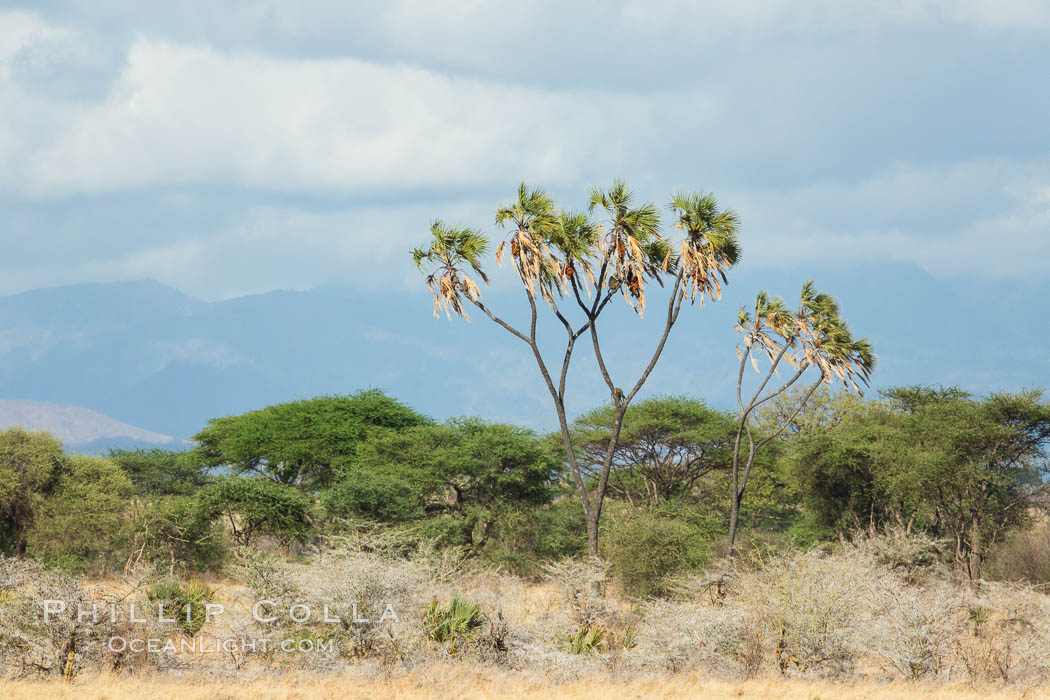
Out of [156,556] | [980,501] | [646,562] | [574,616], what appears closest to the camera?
[574,616]

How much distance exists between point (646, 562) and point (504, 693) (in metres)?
12.9

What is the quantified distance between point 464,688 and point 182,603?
5.53 metres

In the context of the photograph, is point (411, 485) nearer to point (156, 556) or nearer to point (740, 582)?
point (156, 556)

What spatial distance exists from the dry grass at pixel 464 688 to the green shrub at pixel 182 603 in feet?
6.76

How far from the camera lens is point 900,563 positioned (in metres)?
30.5

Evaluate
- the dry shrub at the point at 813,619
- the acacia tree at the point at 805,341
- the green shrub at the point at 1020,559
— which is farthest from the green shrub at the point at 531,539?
the dry shrub at the point at 813,619

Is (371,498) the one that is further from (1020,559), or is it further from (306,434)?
(1020,559)

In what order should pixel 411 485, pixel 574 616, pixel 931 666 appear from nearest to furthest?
pixel 931 666, pixel 574 616, pixel 411 485

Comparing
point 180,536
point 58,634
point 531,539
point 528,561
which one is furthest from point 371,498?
point 58,634

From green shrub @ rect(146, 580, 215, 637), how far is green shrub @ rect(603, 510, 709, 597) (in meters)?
12.6

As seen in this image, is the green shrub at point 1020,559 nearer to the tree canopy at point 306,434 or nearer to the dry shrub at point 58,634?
the tree canopy at point 306,434

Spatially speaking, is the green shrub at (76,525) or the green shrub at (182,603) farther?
the green shrub at (76,525)

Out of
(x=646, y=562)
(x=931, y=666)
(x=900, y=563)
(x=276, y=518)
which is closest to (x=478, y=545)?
(x=276, y=518)

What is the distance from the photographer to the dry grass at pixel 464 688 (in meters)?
13.9
